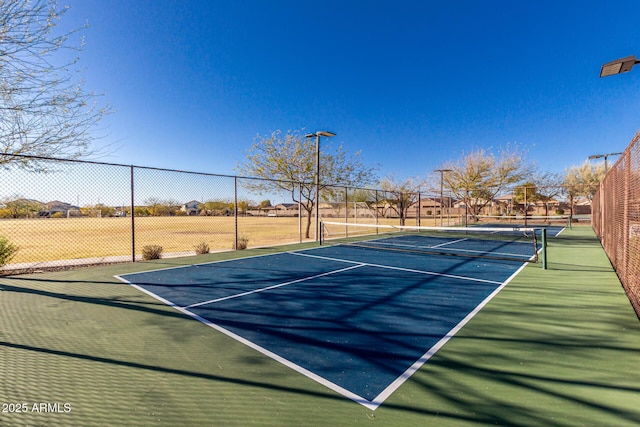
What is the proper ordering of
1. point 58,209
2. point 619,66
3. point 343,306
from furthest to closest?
point 58,209, point 619,66, point 343,306

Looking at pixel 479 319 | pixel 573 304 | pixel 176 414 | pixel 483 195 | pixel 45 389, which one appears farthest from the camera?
pixel 483 195

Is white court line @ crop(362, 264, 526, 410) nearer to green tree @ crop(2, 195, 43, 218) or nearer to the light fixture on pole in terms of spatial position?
the light fixture on pole

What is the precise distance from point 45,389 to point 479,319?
4483 mm

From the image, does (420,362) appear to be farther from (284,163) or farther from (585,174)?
(585,174)

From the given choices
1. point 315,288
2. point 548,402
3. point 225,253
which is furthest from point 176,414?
point 225,253

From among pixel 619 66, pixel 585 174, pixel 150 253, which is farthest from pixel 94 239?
pixel 585 174

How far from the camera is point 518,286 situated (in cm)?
555

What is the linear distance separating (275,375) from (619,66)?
745 centimetres

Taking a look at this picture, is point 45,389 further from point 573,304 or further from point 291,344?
point 573,304

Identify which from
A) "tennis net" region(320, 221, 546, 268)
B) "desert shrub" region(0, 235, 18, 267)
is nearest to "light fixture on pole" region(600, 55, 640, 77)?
"tennis net" region(320, 221, 546, 268)

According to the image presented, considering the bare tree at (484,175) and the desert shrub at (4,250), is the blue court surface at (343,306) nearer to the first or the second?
the desert shrub at (4,250)

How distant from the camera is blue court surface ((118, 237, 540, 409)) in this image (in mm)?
2770

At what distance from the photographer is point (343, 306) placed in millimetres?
4414

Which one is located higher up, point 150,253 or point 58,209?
point 58,209
